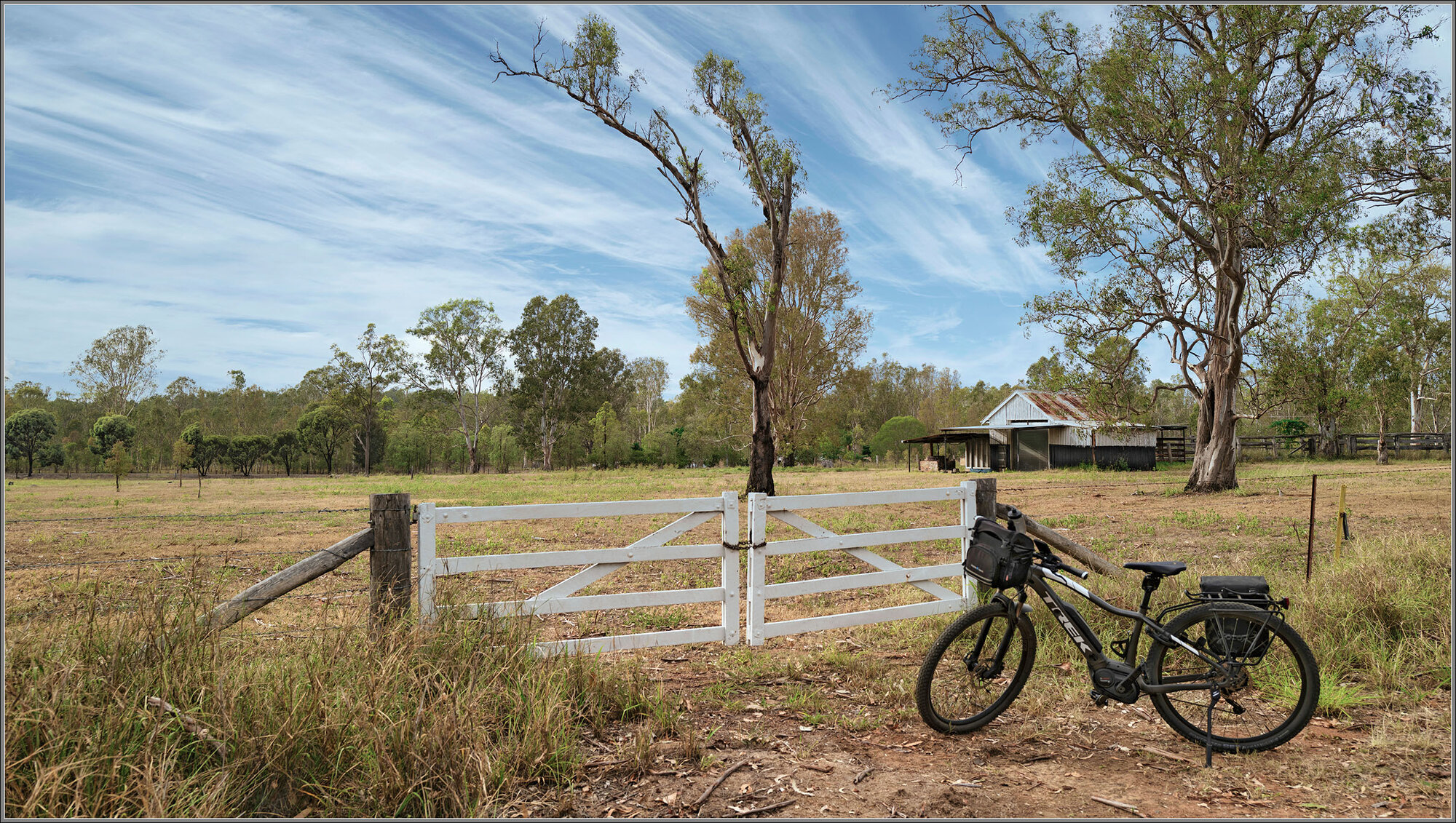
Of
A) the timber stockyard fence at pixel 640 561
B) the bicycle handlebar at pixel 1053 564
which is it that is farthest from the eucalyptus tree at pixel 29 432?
the bicycle handlebar at pixel 1053 564

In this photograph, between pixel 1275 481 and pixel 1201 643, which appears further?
pixel 1275 481

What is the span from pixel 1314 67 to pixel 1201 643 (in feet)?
68.4

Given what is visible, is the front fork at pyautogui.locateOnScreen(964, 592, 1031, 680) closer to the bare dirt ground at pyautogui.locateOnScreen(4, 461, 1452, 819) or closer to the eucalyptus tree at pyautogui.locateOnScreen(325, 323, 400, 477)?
the bare dirt ground at pyautogui.locateOnScreen(4, 461, 1452, 819)

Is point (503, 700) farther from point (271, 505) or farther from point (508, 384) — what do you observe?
point (508, 384)

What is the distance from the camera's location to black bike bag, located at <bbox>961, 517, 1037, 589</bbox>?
→ 15.1 feet

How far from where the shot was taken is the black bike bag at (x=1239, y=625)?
443 centimetres

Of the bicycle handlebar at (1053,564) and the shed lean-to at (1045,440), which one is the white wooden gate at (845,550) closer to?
the bicycle handlebar at (1053,564)

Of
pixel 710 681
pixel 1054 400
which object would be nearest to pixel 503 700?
pixel 710 681

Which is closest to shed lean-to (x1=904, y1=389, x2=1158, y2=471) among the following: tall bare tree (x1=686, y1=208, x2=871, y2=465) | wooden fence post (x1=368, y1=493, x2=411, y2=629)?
tall bare tree (x1=686, y1=208, x2=871, y2=465)

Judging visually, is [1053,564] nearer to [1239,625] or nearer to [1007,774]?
[1239,625]

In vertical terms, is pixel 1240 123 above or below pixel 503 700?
above

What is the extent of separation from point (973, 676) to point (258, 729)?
4.12 m

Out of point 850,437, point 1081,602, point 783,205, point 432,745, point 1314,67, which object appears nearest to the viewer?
point 432,745

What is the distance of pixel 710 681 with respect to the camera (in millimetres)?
5723
